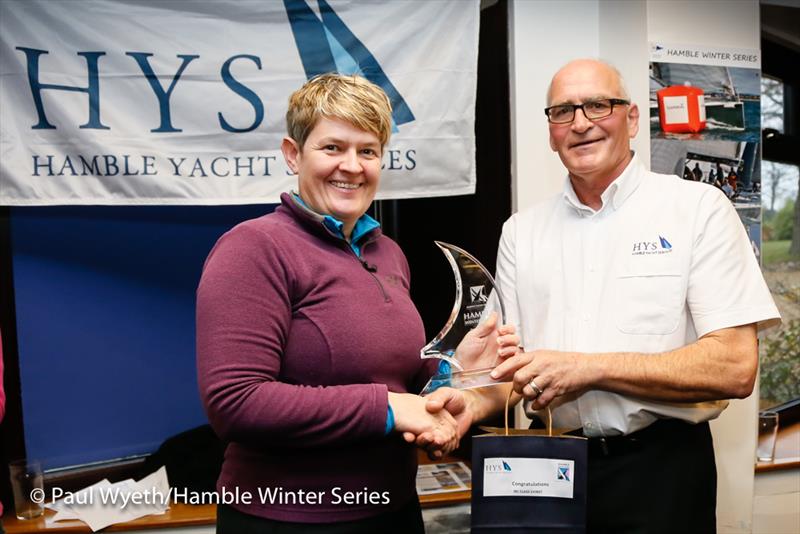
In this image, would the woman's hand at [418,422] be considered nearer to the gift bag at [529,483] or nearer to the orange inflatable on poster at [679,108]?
the gift bag at [529,483]

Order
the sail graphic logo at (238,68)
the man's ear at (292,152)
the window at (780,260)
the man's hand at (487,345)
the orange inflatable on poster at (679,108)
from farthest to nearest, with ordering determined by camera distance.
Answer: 1. the window at (780,260)
2. the orange inflatable on poster at (679,108)
3. the sail graphic logo at (238,68)
4. the man's hand at (487,345)
5. the man's ear at (292,152)

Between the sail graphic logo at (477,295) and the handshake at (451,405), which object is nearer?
the handshake at (451,405)

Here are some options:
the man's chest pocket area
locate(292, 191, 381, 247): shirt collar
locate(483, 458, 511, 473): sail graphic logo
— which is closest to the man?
the man's chest pocket area

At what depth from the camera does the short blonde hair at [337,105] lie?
1.32 m

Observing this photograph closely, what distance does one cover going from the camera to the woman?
117 centimetres

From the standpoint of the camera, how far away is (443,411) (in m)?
1.38

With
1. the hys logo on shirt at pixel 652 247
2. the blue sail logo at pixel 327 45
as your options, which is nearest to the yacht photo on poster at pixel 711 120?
the hys logo on shirt at pixel 652 247

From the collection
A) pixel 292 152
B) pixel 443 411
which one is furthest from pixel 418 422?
pixel 292 152

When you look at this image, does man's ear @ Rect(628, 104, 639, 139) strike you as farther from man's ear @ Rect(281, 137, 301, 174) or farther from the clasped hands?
man's ear @ Rect(281, 137, 301, 174)

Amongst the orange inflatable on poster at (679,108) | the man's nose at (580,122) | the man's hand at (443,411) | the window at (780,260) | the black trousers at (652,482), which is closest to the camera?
the man's hand at (443,411)

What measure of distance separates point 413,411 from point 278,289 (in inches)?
13.5

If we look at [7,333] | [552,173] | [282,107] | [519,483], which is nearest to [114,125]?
[282,107]

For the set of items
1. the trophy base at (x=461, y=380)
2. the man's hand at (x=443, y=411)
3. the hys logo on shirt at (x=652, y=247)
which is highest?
the hys logo on shirt at (x=652, y=247)

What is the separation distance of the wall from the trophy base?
3.65 ft
